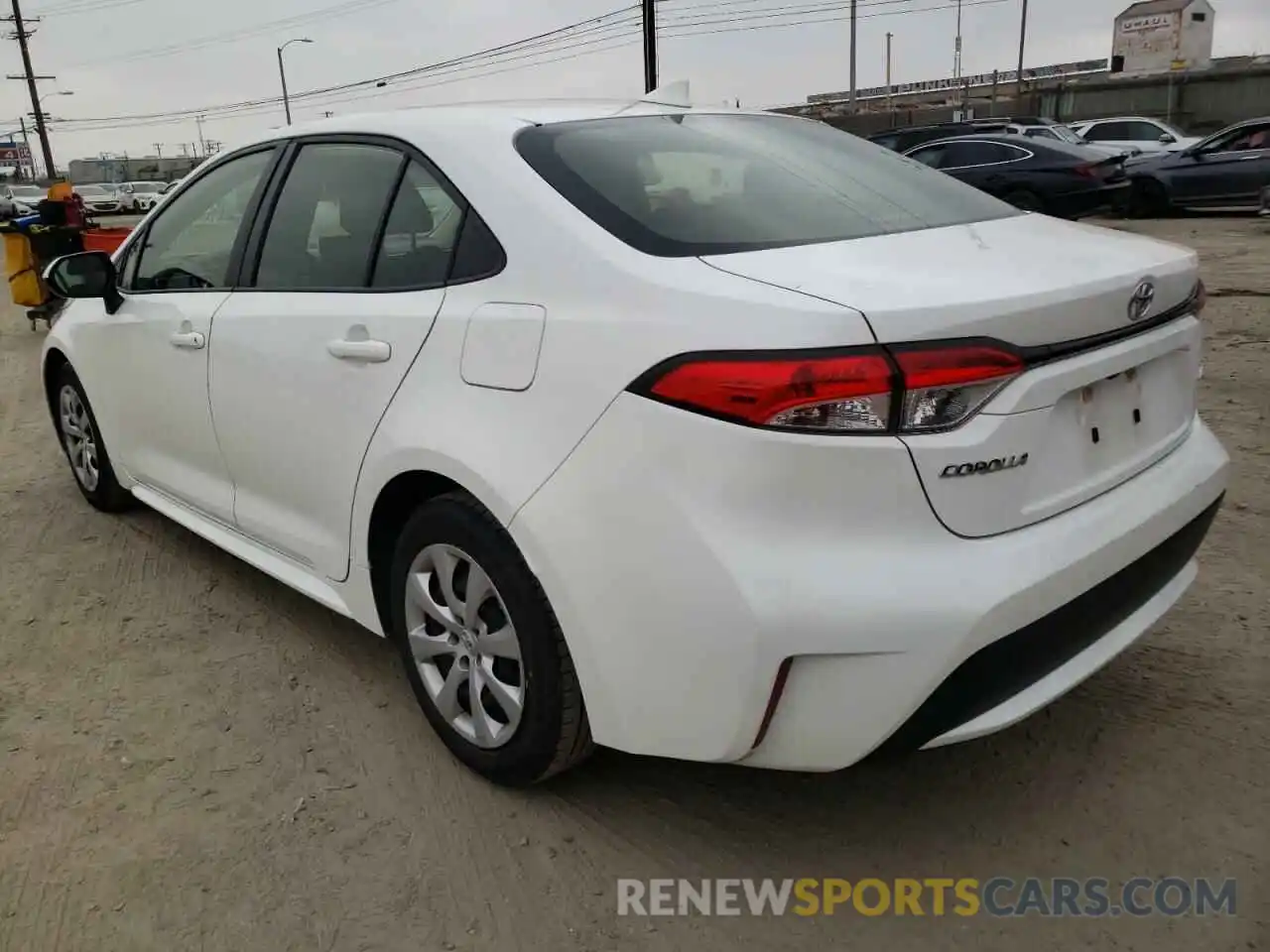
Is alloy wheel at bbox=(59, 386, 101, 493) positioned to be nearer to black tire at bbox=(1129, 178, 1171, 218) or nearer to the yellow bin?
the yellow bin

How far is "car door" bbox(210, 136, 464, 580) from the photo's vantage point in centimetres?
261

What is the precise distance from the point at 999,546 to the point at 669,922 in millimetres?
1029

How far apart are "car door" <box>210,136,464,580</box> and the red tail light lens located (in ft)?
2.55

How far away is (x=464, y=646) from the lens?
2539 mm

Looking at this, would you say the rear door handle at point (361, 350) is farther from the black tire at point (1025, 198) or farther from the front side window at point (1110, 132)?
the front side window at point (1110, 132)

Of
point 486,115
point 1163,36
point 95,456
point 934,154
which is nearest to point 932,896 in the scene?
point 486,115

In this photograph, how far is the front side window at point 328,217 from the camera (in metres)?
2.81

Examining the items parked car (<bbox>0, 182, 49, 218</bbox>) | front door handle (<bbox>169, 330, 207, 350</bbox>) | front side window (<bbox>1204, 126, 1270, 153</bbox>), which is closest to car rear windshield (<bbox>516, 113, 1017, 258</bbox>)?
front door handle (<bbox>169, 330, 207, 350</bbox>)

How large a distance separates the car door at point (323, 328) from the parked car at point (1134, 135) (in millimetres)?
19123

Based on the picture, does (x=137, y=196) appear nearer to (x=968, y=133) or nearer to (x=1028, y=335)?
(x=968, y=133)

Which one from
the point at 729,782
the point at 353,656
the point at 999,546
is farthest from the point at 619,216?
the point at 353,656

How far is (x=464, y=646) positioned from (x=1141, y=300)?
1708 millimetres

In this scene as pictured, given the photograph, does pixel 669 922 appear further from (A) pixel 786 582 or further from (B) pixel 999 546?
(B) pixel 999 546

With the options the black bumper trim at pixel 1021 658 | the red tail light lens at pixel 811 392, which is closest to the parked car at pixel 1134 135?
the black bumper trim at pixel 1021 658
